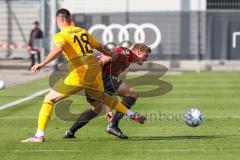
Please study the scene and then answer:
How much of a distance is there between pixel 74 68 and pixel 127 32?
82.0 ft

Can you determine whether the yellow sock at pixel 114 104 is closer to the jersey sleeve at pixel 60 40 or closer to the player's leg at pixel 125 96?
the player's leg at pixel 125 96

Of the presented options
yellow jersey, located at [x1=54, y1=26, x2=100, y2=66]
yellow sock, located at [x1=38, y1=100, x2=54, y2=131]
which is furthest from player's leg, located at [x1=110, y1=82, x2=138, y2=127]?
yellow sock, located at [x1=38, y1=100, x2=54, y2=131]

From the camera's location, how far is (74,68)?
11.9 meters

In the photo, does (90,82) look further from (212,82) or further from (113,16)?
(113,16)

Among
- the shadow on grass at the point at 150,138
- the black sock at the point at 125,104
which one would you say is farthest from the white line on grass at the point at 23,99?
the shadow on grass at the point at 150,138

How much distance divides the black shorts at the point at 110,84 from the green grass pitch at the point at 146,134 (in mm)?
705

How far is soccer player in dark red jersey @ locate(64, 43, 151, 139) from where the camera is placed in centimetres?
1242

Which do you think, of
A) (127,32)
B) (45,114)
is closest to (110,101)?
(45,114)

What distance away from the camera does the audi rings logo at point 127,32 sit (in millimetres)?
36625

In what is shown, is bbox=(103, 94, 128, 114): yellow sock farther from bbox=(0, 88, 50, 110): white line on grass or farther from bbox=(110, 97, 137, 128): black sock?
bbox=(0, 88, 50, 110): white line on grass

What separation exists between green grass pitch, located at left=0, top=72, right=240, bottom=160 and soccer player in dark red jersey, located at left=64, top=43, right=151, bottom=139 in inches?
7.3

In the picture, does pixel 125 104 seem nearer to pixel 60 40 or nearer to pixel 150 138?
pixel 150 138

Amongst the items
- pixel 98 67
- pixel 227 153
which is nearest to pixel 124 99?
pixel 98 67

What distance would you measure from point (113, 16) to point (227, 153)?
2697cm
